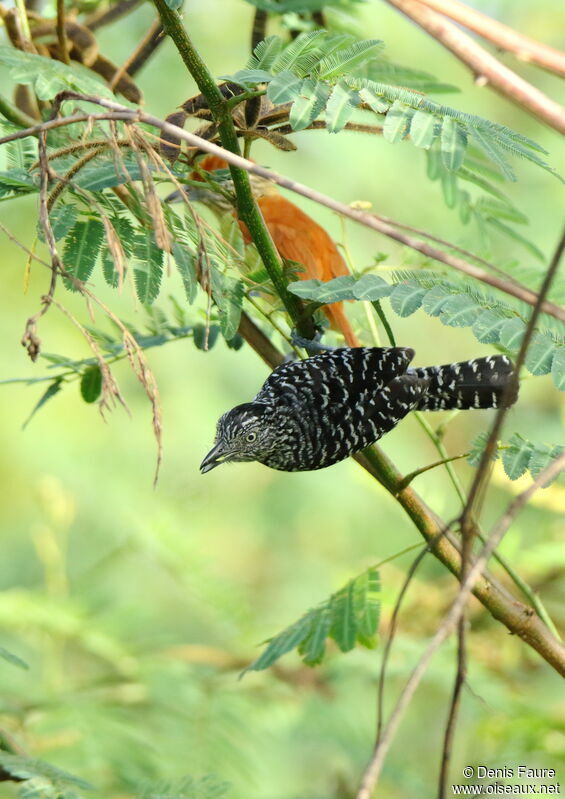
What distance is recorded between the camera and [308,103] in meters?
1.87

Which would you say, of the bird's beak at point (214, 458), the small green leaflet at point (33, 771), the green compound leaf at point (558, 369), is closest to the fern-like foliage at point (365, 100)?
the green compound leaf at point (558, 369)

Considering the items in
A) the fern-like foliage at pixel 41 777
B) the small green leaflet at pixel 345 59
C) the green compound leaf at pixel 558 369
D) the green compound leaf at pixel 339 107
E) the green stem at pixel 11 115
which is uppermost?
the green stem at pixel 11 115

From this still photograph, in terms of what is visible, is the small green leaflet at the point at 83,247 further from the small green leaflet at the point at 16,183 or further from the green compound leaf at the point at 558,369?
the green compound leaf at the point at 558,369

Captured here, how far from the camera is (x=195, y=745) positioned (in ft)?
12.0

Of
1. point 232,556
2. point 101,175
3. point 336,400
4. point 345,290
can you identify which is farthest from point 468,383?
point 232,556

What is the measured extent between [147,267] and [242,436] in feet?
2.51

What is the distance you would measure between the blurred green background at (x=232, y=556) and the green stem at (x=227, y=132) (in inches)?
34.1

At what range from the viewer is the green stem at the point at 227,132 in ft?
6.07

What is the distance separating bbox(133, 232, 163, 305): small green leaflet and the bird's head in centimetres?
70

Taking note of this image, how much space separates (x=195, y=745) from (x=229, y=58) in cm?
521

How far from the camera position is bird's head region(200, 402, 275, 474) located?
8.56 ft

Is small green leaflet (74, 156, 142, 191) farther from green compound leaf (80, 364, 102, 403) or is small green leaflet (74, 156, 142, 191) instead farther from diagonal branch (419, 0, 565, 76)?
diagonal branch (419, 0, 565, 76)

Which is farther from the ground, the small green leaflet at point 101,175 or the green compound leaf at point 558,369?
the small green leaflet at point 101,175

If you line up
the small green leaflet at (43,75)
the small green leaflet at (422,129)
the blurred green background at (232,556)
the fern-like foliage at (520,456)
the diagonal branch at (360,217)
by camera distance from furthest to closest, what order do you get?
1. the blurred green background at (232,556)
2. the fern-like foliage at (520,456)
3. the small green leaflet at (422,129)
4. the small green leaflet at (43,75)
5. the diagonal branch at (360,217)
